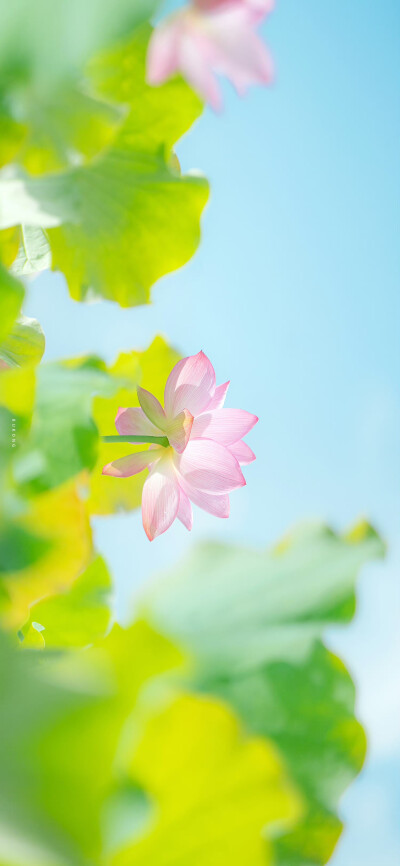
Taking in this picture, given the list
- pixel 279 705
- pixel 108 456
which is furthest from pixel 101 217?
pixel 279 705

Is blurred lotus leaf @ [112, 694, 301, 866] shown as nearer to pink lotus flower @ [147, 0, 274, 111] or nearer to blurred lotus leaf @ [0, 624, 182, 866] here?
blurred lotus leaf @ [0, 624, 182, 866]

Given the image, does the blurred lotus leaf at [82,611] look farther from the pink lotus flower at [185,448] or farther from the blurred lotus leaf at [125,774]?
the blurred lotus leaf at [125,774]

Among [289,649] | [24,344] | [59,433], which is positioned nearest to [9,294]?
[59,433]

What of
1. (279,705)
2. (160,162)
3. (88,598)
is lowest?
(88,598)

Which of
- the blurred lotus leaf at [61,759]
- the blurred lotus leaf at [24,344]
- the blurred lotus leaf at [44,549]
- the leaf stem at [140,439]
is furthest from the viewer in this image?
the blurred lotus leaf at [24,344]

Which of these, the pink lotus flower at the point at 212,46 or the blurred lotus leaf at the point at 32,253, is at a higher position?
the pink lotus flower at the point at 212,46

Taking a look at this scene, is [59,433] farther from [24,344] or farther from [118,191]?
[24,344]

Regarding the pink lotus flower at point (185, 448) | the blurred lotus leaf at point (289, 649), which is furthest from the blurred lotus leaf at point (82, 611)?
the blurred lotus leaf at point (289, 649)

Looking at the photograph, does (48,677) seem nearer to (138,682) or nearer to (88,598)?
(138,682)
